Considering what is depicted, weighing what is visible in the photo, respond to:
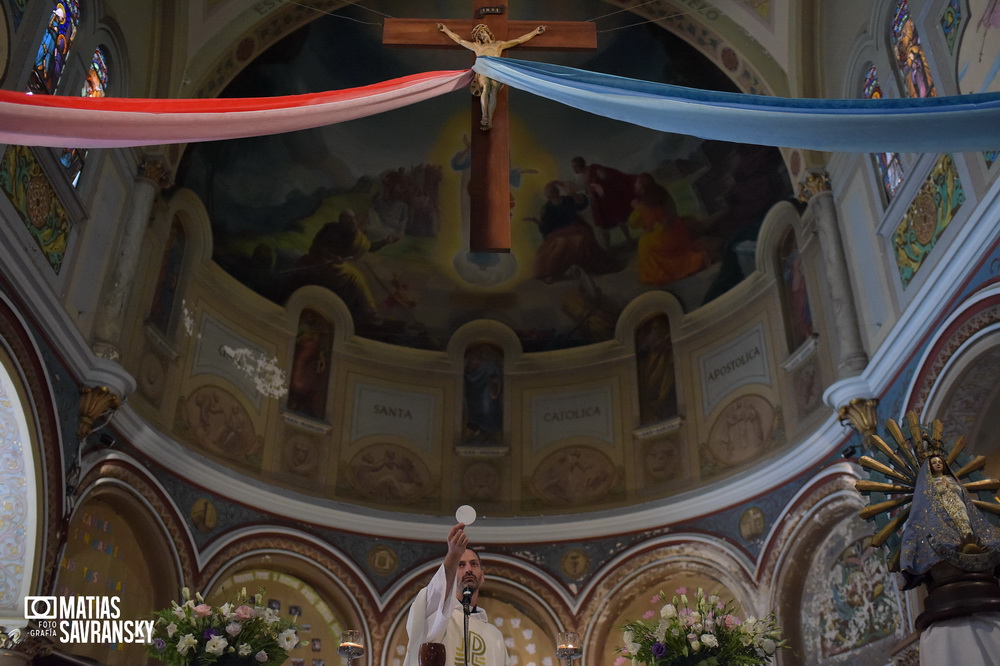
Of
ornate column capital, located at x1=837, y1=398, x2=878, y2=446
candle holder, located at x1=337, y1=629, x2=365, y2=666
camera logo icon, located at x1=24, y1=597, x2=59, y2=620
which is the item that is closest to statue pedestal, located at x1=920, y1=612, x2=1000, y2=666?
candle holder, located at x1=337, y1=629, x2=365, y2=666

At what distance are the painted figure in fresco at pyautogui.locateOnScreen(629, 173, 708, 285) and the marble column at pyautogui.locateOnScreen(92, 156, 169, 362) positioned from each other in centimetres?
772

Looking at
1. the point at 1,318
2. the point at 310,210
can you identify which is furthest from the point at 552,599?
the point at 1,318

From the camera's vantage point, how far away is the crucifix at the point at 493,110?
763 centimetres

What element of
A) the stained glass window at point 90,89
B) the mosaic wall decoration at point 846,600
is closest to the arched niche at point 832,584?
the mosaic wall decoration at point 846,600

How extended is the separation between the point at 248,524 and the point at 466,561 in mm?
8688

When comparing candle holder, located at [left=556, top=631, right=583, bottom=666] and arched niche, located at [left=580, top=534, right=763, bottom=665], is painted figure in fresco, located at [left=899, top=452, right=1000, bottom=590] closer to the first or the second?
candle holder, located at [left=556, top=631, right=583, bottom=666]

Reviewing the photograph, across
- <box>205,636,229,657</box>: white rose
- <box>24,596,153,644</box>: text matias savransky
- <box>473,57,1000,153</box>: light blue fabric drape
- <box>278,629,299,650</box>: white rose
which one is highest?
<box>473,57,1000,153</box>: light blue fabric drape

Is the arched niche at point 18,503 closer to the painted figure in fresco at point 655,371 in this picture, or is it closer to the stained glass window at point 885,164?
the painted figure in fresco at point 655,371

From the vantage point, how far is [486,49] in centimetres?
852

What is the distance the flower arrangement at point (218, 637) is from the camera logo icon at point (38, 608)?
8.21 ft

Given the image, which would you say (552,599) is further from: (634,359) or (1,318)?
(1,318)

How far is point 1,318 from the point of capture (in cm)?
916

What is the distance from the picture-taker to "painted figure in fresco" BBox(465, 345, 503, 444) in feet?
54.1

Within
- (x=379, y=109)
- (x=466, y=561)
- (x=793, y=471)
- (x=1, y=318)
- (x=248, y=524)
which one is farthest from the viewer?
(x=248, y=524)
